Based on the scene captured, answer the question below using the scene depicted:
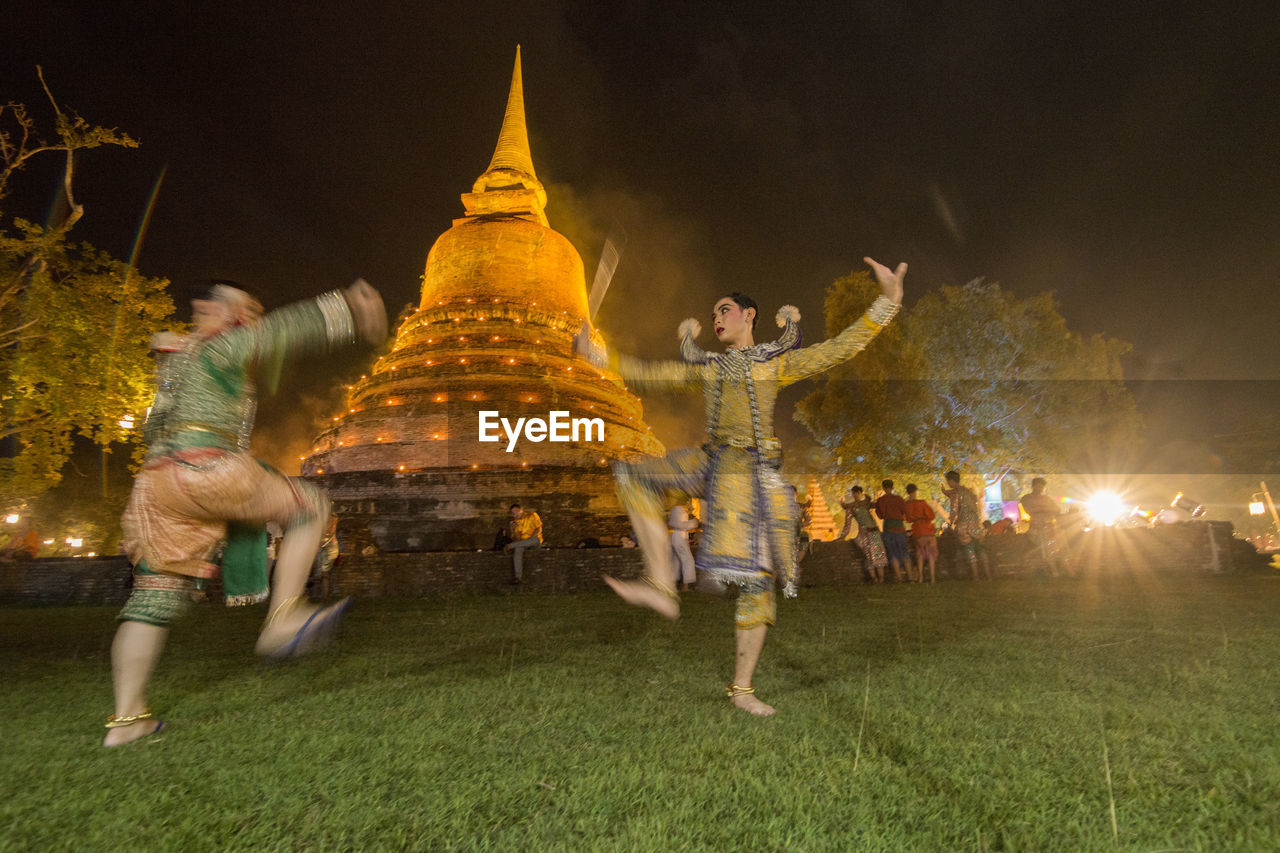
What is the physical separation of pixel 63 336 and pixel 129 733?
11.6 metres

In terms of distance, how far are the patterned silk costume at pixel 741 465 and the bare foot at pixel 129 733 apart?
2199 millimetres

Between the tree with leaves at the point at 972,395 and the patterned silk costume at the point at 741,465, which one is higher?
the tree with leaves at the point at 972,395

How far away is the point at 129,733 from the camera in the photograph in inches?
103

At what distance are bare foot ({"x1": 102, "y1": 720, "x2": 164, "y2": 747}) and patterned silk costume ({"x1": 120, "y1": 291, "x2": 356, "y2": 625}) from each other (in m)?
0.38

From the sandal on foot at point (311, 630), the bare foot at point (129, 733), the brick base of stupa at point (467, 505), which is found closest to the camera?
the bare foot at point (129, 733)

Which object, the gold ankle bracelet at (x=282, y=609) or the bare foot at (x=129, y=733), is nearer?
the bare foot at (x=129, y=733)

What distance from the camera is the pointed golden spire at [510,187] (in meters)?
25.6

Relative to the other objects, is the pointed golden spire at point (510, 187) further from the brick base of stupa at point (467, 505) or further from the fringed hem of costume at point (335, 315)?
the fringed hem of costume at point (335, 315)

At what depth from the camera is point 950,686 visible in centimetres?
335

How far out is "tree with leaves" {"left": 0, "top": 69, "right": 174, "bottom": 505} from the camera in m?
10.9

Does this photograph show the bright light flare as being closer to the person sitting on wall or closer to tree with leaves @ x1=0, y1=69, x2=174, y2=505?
the person sitting on wall


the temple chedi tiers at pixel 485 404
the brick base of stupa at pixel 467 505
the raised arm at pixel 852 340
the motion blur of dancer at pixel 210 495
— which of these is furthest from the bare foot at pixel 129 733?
the brick base of stupa at pixel 467 505

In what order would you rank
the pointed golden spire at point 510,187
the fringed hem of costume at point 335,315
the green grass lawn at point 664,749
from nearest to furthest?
the green grass lawn at point 664,749 → the fringed hem of costume at point 335,315 → the pointed golden spire at point 510,187

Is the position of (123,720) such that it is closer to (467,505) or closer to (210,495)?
(210,495)
